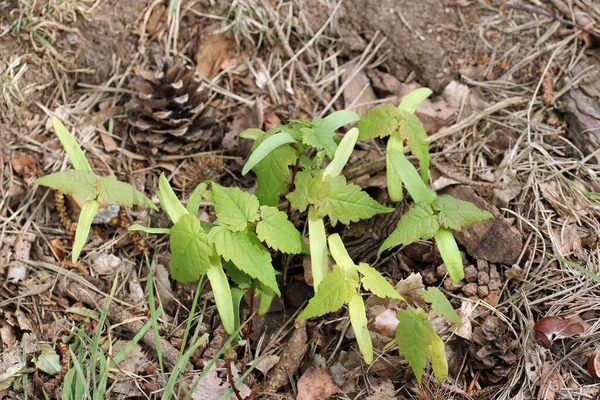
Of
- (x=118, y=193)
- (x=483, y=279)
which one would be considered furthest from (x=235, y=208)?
(x=483, y=279)

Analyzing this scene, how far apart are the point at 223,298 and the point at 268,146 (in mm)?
574

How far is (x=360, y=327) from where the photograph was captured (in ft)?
6.05

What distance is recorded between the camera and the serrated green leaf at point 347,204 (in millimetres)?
1919

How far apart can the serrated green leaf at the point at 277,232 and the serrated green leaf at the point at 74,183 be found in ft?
2.27

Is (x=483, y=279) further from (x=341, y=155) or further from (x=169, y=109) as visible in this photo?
(x=169, y=109)

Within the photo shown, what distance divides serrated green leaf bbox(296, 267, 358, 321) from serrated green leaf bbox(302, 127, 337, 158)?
0.46 m

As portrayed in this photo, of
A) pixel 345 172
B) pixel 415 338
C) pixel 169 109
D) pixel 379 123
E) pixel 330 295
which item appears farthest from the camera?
pixel 169 109

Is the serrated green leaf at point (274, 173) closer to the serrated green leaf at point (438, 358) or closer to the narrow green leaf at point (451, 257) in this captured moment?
the narrow green leaf at point (451, 257)

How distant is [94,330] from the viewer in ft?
6.88

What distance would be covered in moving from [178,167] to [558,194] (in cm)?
164

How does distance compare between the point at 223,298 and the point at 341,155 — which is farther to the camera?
the point at 341,155

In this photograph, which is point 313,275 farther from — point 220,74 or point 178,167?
point 220,74

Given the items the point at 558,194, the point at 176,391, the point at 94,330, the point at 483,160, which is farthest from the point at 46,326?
the point at 558,194

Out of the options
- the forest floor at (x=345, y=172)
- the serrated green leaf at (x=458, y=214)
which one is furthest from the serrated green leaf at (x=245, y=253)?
the serrated green leaf at (x=458, y=214)
